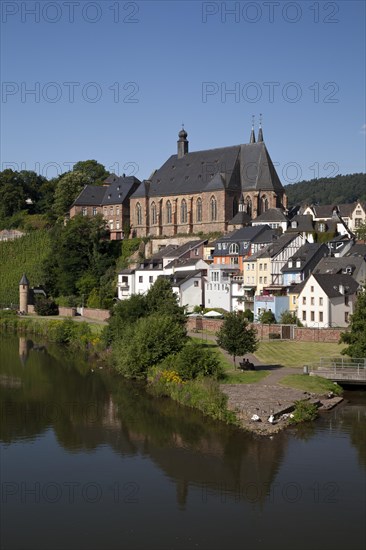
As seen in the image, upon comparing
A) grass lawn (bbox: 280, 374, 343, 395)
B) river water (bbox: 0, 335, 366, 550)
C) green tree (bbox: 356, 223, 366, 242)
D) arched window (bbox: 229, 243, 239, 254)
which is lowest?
river water (bbox: 0, 335, 366, 550)

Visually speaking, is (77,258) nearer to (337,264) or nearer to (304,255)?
(304,255)

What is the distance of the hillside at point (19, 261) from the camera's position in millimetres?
88125

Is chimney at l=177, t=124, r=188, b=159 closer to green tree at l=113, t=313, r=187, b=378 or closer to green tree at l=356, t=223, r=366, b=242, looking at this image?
green tree at l=356, t=223, r=366, b=242

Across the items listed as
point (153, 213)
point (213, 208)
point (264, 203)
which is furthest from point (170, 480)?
point (153, 213)

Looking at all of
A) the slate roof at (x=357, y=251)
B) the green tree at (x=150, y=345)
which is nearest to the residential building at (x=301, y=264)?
the slate roof at (x=357, y=251)

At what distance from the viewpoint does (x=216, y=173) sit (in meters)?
85.4

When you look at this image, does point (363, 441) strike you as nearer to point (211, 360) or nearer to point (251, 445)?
point (251, 445)

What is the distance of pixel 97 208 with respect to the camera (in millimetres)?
95188

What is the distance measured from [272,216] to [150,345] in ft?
130

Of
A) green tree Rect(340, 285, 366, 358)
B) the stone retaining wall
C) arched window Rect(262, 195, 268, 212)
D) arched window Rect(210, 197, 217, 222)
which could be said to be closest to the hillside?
arched window Rect(210, 197, 217, 222)

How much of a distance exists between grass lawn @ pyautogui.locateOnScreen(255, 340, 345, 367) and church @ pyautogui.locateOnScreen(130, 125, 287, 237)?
3111 centimetres

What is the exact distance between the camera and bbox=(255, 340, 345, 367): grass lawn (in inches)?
1687

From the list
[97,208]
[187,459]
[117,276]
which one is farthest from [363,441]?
[97,208]

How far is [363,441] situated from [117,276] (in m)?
53.0
